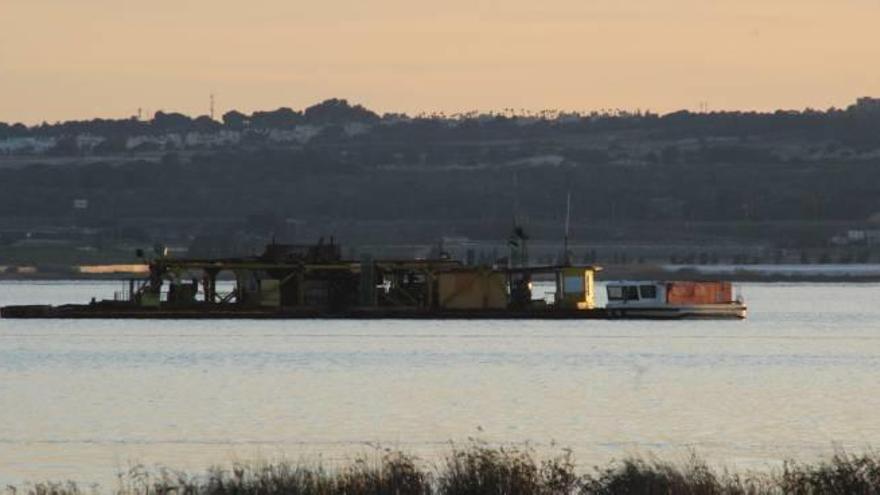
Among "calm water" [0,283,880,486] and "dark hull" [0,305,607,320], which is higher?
"dark hull" [0,305,607,320]

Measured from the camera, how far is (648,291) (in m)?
157

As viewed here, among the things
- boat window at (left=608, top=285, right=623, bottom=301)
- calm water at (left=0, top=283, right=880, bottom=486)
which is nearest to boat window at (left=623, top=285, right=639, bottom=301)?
boat window at (left=608, top=285, right=623, bottom=301)

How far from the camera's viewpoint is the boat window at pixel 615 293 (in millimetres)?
156375

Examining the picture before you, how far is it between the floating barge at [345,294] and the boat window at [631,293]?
7.86 feet

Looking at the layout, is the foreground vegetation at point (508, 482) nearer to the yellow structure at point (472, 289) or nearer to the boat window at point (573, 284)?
the yellow structure at point (472, 289)

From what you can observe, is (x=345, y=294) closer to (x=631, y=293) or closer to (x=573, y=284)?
(x=573, y=284)

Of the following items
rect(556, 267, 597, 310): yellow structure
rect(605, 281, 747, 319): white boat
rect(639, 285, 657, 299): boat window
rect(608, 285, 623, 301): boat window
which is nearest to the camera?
rect(556, 267, 597, 310): yellow structure

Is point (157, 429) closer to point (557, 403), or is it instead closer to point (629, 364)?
point (557, 403)

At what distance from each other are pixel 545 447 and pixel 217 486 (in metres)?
16.1

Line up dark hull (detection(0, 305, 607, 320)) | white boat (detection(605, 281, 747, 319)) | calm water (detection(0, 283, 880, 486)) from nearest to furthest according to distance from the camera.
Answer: calm water (detection(0, 283, 880, 486)) → dark hull (detection(0, 305, 607, 320)) → white boat (detection(605, 281, 747, 319))

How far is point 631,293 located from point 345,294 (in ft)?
52.7

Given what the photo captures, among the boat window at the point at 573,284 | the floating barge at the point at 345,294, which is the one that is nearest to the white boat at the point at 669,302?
the floating barge at the point at 345,294

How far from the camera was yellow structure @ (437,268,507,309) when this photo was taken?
492 feet

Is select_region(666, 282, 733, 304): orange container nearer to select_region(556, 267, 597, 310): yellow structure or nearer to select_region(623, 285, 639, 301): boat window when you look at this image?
select_region(623, 285, 639, 301): boat window
